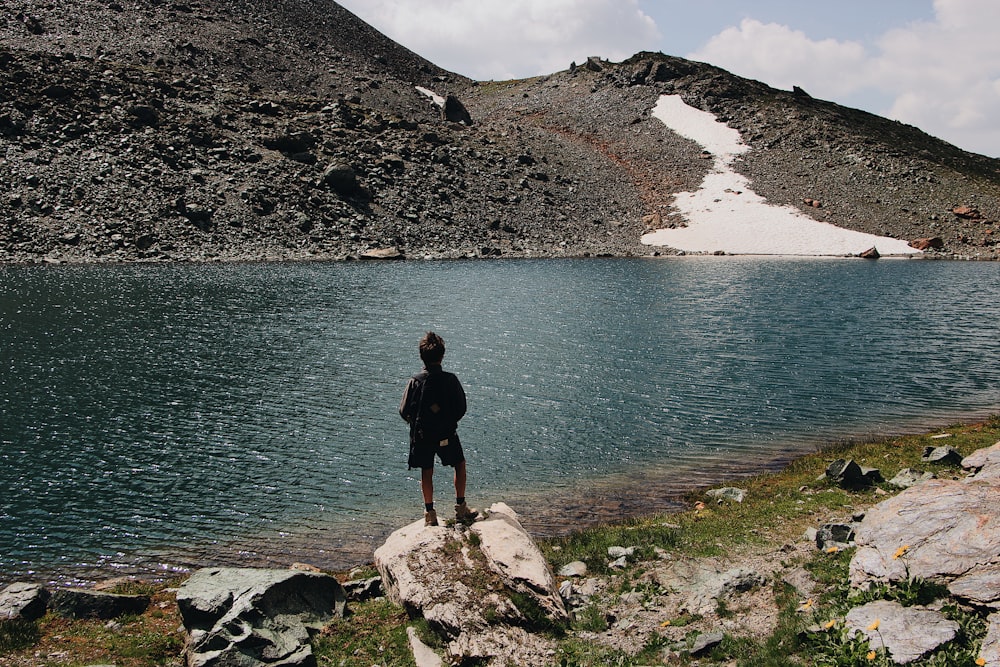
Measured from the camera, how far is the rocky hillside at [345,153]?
73.9m

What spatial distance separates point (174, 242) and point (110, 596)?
67045 millimetres

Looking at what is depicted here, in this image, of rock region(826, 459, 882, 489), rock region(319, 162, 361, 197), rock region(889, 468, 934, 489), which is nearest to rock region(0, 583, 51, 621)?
rock region(826, 459, 882, 489)

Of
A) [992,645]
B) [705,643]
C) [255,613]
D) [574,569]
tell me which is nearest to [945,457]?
[574,569]

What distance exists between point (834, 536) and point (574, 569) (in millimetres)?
4581

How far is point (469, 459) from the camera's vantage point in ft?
69.5

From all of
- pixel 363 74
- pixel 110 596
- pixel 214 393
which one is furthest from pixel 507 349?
pixel 363 74

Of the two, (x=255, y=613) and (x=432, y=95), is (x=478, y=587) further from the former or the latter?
(x=432, y=95)

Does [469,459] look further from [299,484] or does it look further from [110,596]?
[110,596]

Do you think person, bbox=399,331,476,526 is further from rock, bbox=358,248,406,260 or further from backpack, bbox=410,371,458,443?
rock, bbox=358,248,406,260

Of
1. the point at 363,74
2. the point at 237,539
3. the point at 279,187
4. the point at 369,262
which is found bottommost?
the point at 237,539

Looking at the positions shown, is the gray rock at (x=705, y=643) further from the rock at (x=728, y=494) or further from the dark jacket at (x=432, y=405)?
the rock at (x=728, y=494)

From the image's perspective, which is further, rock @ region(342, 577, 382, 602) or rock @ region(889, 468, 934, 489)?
rock @ region(889, 468, 934, 489)

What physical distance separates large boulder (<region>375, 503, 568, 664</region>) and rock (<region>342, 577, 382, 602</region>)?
42 cm

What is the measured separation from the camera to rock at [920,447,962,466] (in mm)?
17370
